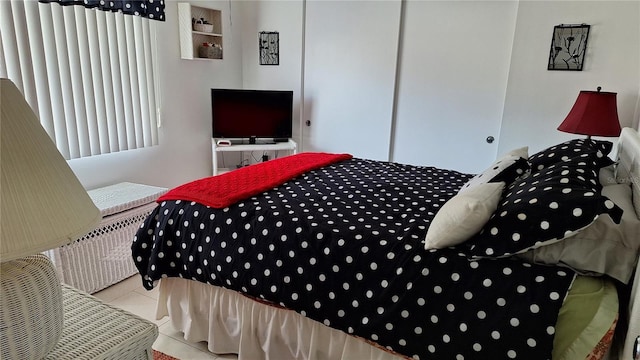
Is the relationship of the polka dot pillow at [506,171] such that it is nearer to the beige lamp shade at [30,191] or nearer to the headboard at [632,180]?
the headboard at [632,180]

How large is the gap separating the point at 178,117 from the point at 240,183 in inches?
75.0

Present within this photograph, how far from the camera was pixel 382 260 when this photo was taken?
142 cm

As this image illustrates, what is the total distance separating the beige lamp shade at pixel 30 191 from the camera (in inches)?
29.7

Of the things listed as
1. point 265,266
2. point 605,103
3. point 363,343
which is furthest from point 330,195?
point 605,103

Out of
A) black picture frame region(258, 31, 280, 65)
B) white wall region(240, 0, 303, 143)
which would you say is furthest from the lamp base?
black picture frame region(258, 31, 280, 65)

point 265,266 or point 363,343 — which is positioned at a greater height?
point 265,266

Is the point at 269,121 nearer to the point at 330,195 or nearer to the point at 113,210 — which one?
the point at 113,210

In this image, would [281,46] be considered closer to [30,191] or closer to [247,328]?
[247,328]

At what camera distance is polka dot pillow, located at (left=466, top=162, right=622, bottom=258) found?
114 centimetres

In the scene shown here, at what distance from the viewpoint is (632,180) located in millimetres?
1468

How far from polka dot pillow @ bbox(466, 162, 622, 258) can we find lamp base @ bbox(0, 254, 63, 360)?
1.21m

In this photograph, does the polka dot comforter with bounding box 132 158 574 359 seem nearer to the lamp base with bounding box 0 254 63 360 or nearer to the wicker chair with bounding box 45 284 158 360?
the wicker chair with bounding box 45 284 158 360

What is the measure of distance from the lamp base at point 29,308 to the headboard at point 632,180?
4.74ft

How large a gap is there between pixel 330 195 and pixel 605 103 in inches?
72.1
